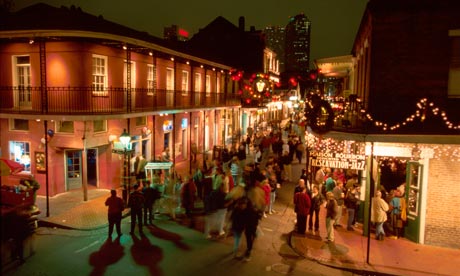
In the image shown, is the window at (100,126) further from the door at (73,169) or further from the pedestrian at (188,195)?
the pedestrian at (188,195)

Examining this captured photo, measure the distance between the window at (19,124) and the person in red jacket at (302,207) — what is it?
11152 mm

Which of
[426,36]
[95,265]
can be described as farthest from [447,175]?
[95,265]

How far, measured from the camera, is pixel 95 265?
9648 mm

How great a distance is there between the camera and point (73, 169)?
54.4 feet

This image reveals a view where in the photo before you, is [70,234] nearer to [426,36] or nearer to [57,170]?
[57,170]

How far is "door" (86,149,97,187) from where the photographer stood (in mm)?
16938

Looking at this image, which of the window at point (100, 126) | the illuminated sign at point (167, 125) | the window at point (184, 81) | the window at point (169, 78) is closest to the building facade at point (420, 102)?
the window at point (100, 126)

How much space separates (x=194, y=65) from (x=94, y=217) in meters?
14.8

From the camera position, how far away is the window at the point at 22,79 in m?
15.9

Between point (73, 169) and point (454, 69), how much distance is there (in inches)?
562

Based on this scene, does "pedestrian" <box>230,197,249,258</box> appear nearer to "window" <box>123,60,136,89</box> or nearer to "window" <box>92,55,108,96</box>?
"window" <box>92,55,108,96</box>

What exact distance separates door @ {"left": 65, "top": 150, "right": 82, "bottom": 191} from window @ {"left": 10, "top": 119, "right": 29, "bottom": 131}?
1.95m

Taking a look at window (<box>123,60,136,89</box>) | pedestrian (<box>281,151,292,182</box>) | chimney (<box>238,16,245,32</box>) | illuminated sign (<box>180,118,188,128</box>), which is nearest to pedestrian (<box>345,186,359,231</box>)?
pedestrian (<box>281,151,292,182</box>)

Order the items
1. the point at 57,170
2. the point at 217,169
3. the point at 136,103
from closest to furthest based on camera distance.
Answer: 1. the point at 217,169
2. the point at 57,170
3. the point at 136,103
